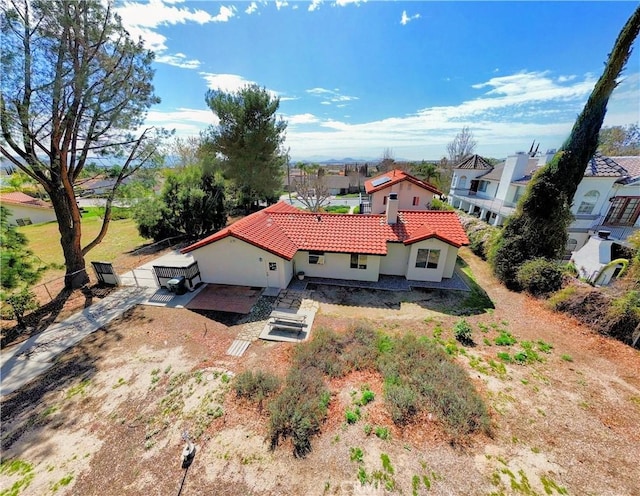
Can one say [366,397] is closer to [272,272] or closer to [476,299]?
[272,272]

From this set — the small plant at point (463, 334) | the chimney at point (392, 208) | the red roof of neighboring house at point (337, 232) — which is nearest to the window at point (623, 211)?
the red roof of neighboring house at point (337, 232)

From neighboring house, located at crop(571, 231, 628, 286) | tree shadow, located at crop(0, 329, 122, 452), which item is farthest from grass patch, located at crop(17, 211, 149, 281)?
neighboring house, located at crop(571, 231, 628, 286)

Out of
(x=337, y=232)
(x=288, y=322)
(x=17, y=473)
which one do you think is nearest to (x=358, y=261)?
(x=337, y=232)

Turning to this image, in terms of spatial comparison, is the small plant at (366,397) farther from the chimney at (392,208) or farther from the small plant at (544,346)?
the chimney at (392,208)

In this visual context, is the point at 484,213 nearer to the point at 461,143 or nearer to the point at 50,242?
the point at 461,143

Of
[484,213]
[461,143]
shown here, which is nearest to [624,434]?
[484,213]
